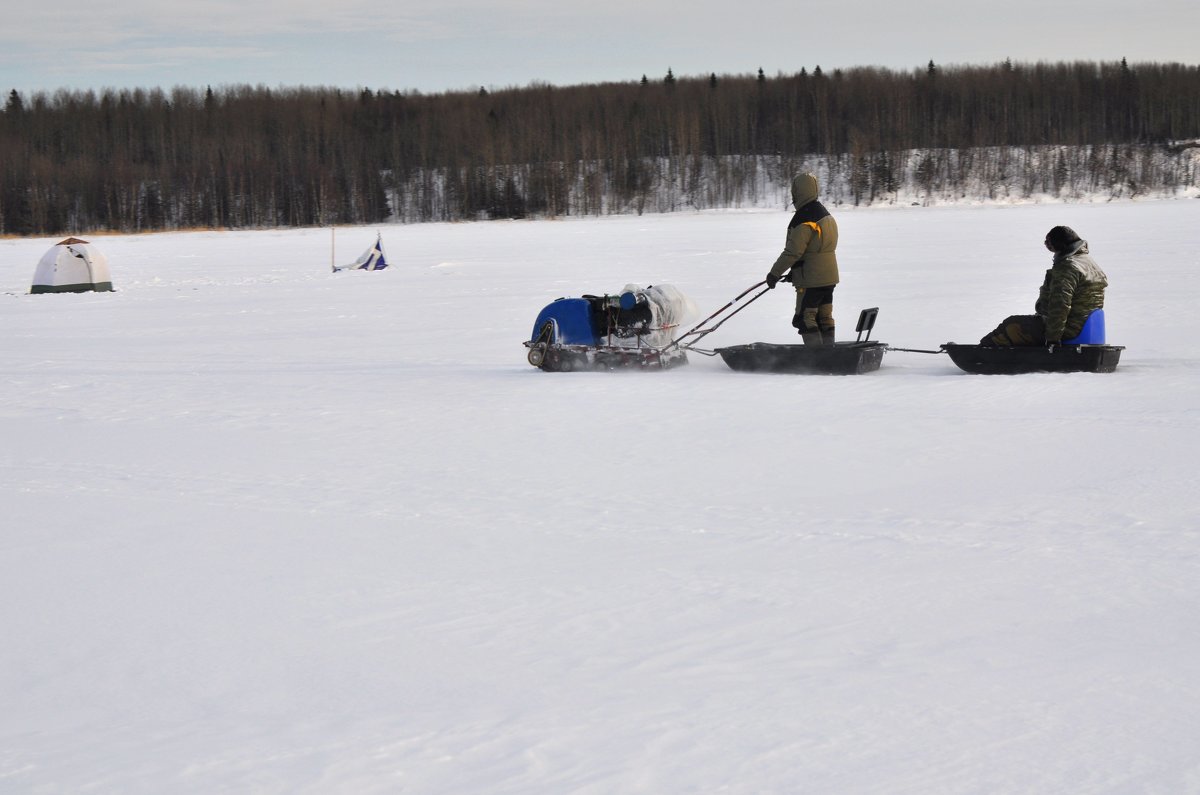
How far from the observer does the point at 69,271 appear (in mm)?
16969

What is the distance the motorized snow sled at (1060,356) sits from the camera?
7.12 meters

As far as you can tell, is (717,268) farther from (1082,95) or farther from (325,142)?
(1082,95)

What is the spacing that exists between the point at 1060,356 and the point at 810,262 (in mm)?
1570

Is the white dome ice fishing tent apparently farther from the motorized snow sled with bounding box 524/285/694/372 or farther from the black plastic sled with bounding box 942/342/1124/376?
the black plastic sled with bounding box 942/342/1124/376

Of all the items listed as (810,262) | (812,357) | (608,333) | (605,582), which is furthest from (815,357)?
(605,582)

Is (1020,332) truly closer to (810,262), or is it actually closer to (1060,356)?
(1060,356)

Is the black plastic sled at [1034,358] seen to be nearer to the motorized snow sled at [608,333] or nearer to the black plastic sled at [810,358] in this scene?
the black plastic sled at [810,358]

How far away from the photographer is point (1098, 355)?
7.12m

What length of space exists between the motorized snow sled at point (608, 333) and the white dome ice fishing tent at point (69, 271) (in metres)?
10.9

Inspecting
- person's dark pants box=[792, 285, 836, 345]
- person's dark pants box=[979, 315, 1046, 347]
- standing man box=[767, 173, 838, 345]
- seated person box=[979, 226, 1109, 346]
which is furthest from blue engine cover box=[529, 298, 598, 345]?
seated person box=[979, 226, 1109, 346]

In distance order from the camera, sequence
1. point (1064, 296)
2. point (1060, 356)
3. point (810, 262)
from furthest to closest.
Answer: point (810, 262) → point (1060, 356) → point (1064, 296)

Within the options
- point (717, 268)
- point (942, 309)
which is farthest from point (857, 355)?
point (717, 268)

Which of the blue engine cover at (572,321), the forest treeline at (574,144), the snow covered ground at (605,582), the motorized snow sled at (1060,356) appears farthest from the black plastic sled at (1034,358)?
the forest treeline at (574,144)

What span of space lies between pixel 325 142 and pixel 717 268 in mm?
77209
